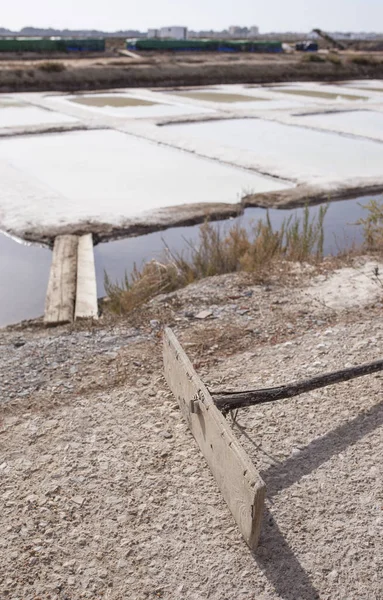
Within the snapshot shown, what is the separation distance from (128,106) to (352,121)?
4933 millimetres

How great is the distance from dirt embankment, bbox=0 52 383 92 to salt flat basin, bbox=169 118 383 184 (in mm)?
7856

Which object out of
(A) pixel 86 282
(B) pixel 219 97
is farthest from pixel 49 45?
(A) pixel 86 282

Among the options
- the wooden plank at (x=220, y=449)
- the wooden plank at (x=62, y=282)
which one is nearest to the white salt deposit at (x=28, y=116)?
the wooden plank at (x=62, y=282)

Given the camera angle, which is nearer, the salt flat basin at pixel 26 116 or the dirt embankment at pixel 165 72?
the salt flat basin at pixel 26 116

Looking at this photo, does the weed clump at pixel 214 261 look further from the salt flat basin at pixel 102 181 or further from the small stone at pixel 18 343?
the salt flat basin at pixel 102 181

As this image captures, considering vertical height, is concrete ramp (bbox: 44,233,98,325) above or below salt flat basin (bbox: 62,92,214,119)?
below

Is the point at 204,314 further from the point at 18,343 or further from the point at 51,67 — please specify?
the point at 51,67

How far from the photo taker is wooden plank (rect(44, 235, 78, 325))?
394 centimetres

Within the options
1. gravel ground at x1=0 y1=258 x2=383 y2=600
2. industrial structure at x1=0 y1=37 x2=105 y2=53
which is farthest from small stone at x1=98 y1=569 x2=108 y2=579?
industrial structure at x1=0 y1=37 x2=105 y2=53

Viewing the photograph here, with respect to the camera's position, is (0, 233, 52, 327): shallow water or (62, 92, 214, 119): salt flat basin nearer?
(0, 233, 52, 327): shallow water

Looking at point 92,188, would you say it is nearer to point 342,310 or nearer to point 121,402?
point 342,310

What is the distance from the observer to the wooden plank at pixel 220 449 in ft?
6.40

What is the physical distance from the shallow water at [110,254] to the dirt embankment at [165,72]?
1270 cm

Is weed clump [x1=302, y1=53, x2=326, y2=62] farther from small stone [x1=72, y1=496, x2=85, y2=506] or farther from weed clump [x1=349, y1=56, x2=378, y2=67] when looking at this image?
small stone [x1=72, y1=496, x2=85, y2=506]
